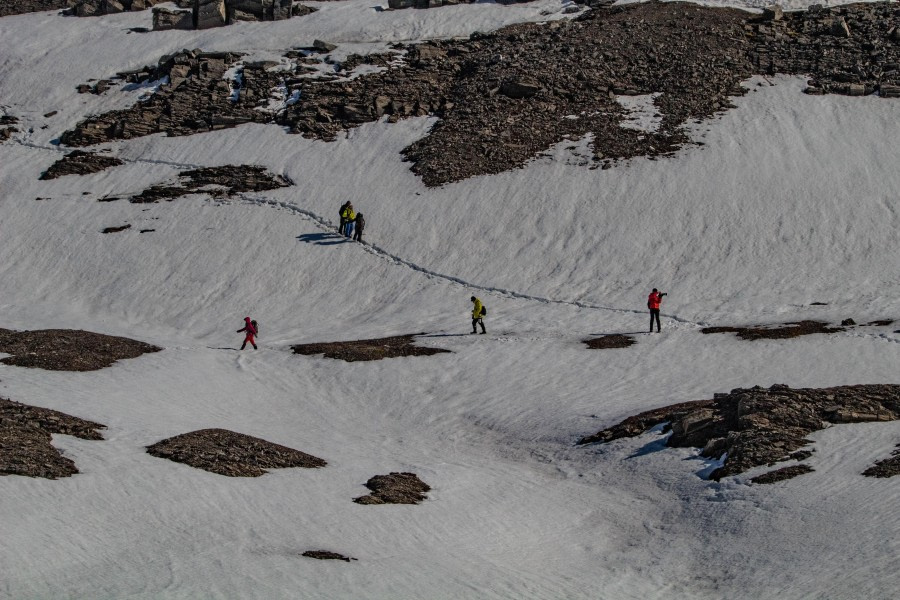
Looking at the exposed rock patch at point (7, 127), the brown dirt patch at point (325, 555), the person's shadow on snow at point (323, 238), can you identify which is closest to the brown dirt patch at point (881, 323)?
the brown dirt patch at point (325, 555)

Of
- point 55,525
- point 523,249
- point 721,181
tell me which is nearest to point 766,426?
point 55,525

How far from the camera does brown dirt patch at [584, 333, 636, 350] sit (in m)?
38.6

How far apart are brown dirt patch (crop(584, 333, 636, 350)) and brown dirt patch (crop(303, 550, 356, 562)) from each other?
20500 millimetres

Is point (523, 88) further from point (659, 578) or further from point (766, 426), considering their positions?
point (659, 578)

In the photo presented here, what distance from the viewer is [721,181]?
2189 inches

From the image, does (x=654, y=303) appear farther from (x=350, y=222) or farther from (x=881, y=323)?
(x=350, y=222)

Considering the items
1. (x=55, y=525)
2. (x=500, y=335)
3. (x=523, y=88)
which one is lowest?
(x=500, y=335)

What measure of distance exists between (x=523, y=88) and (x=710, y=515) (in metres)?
47.9

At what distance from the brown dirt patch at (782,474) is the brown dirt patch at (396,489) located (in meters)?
7.82

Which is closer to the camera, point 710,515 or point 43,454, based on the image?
point 710,515

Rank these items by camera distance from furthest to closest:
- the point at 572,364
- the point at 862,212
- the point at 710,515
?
1. the point at 862,212
2. the point at 572,364
3. the point at 710,515

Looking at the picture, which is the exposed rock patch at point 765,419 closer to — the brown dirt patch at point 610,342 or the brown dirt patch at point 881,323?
the brown dirt patch at point 610,342

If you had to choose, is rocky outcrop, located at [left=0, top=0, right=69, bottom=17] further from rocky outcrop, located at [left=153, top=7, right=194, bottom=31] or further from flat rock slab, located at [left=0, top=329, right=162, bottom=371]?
flat rock slab, located at [left=0, top=329, right=162, bottom=371]

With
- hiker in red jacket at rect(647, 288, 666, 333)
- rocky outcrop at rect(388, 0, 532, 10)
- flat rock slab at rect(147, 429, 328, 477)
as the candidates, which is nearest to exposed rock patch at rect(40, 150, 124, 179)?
rocky outcrop at rect(388, 0, 532, 10)
